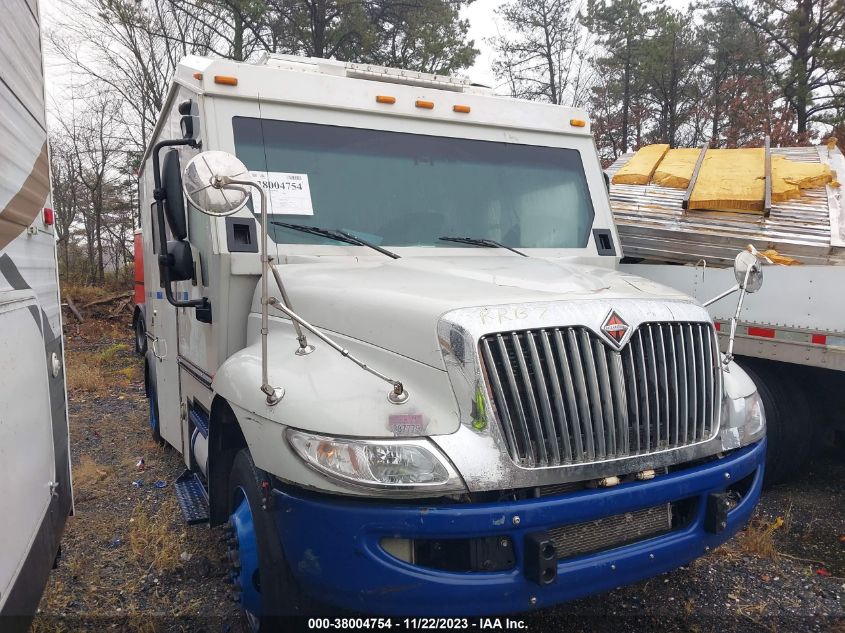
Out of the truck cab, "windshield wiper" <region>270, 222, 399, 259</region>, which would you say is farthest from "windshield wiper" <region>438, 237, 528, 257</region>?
"windshield wiper" <region>270, 222, 399, 259</region>

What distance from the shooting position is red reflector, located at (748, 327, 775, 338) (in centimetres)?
434

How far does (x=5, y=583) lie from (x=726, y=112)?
2209 cm

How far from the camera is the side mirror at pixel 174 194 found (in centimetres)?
303

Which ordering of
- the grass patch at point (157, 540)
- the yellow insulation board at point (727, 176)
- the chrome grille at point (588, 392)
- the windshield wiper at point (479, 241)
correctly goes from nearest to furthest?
1. the chrome grille at point (588, 392)
2. the windshield wiper at point (479, 241)
3. the grass patch at point (157, 540)
4. the yellow insulation board at point (727, 176)

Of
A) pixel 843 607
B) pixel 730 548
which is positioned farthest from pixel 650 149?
pixel 843 607

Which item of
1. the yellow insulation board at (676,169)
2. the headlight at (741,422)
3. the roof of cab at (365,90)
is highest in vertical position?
the roof of cab at (365,90)

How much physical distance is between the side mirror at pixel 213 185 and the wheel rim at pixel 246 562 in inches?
45.9

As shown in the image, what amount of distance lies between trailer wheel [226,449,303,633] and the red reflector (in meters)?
3.51

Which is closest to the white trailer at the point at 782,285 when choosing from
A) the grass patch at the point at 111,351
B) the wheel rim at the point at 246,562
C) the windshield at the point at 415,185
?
the windshield at the point at 415,185

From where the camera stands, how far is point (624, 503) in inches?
92.2

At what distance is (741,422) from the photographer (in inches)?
111

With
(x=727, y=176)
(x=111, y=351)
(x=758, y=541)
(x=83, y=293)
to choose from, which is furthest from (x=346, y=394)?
(x=83, y=293)

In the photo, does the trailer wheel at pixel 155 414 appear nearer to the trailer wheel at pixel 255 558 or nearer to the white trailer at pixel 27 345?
the white trailer at pixel 27 345

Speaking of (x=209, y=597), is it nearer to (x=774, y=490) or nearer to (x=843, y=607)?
(x=843, y=607)
